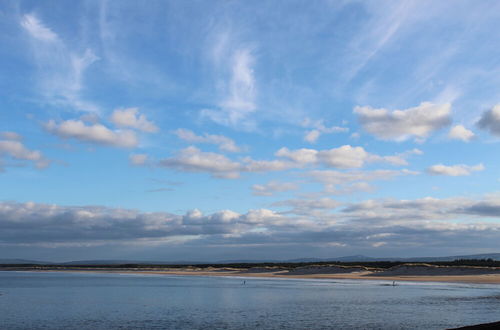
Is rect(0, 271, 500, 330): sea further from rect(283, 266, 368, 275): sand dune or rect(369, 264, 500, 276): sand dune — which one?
rect(283, 266, 368, 275): sand dune

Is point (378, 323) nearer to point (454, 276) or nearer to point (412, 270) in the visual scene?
point (454, 276)

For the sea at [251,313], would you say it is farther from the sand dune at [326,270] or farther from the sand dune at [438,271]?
the sand dune at [326,270]

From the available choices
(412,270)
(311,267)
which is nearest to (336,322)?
(412,270)

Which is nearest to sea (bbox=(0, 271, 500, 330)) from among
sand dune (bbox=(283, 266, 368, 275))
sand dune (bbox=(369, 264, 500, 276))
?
sand dune (bbox=(369, 264, 500, 276))

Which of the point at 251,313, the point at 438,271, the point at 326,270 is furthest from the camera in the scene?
the point at 326,270

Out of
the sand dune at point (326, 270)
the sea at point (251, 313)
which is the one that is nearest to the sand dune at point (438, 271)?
the sand dune at point (326, 270)

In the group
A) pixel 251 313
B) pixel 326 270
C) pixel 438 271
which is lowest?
pixel 251 313

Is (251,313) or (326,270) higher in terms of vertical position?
(326,270)

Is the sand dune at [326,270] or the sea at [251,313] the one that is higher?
the sand dune at [326,270]

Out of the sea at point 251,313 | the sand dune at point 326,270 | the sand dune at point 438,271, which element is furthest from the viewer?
the sand dune at point 326,270

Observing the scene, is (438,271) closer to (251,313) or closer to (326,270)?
(326,270)

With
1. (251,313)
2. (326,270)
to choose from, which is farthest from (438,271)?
(251,313)

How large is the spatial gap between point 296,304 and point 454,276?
2508 inches

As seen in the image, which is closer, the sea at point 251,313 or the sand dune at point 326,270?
the sea at point 251,313
